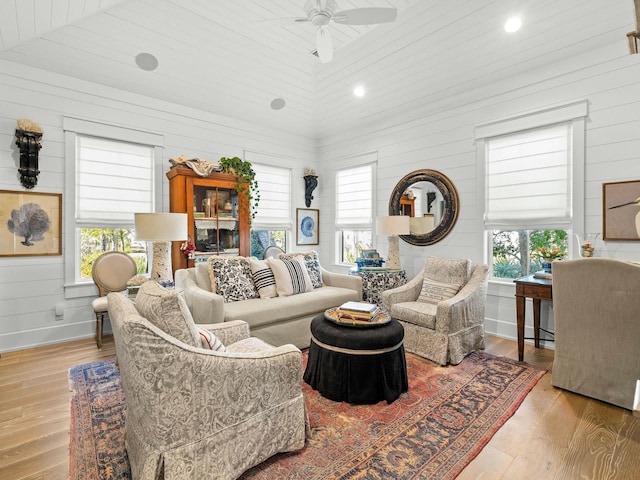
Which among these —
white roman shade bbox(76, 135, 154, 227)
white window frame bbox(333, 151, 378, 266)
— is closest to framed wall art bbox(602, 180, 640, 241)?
white window frame bbox(333, 151, 378, 266)

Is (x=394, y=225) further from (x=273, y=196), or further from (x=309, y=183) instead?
(x=273, y=196)

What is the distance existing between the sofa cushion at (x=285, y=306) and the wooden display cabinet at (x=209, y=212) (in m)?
1.34

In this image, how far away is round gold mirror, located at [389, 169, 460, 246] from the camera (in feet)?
14.3

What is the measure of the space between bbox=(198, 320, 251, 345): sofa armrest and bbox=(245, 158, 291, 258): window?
294 centimetres

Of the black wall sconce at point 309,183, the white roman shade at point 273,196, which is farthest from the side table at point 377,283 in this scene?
the black wall sconce at point 309,183

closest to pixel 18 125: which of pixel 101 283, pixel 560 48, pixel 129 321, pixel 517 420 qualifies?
pixel 101 283

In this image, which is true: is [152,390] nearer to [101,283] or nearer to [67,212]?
[101,283]

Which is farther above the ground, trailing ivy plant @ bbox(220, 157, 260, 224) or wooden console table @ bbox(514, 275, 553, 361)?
trailing ivy plant @ bbox(220, 157, 260, 224)

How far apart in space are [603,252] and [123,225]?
208 inches

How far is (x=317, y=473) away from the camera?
1694mm

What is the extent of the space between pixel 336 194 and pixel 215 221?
7.58ft

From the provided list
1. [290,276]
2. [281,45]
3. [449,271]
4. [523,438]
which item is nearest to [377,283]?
[449,271]

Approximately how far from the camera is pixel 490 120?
13.0 feet

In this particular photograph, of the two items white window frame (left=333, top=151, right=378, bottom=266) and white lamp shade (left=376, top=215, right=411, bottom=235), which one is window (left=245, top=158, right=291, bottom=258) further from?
white lamp shade (left=376, top=215, right=411, bottom=235)
